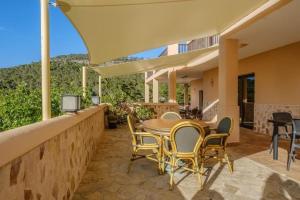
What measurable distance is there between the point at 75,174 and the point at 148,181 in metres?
1.21

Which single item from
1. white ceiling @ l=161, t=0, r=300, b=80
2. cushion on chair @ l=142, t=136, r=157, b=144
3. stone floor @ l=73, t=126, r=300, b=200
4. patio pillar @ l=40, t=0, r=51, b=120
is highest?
white ceiling @ l=161, t=0, r=300, b=80

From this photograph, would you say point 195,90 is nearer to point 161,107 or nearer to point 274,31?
point 161,107

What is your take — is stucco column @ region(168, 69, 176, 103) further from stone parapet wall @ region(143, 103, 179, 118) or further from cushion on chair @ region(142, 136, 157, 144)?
cushion on chair @ region(142, 136, 157, 144)

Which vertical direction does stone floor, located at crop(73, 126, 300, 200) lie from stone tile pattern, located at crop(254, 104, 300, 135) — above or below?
below

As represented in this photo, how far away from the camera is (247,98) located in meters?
10.9

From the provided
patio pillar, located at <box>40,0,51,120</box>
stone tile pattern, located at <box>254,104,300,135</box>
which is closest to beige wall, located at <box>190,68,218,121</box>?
stone tile pattern, located at <box>254,104,300,135</box>

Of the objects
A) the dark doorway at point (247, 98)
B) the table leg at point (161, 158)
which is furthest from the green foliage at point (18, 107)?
the dark doorway at point (247, 98)

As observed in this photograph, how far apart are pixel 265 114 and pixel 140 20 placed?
23.1ft

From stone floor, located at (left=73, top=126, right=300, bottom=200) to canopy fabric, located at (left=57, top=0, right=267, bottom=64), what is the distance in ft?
8.43

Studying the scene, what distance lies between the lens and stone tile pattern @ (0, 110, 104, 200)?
61.7 inches

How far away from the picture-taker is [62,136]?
9.93 ft

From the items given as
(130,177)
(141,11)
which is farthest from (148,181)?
(141,11)

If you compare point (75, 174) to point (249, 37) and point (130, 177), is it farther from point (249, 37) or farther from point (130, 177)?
point (249, 37)

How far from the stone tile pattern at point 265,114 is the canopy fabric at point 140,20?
151 inches
